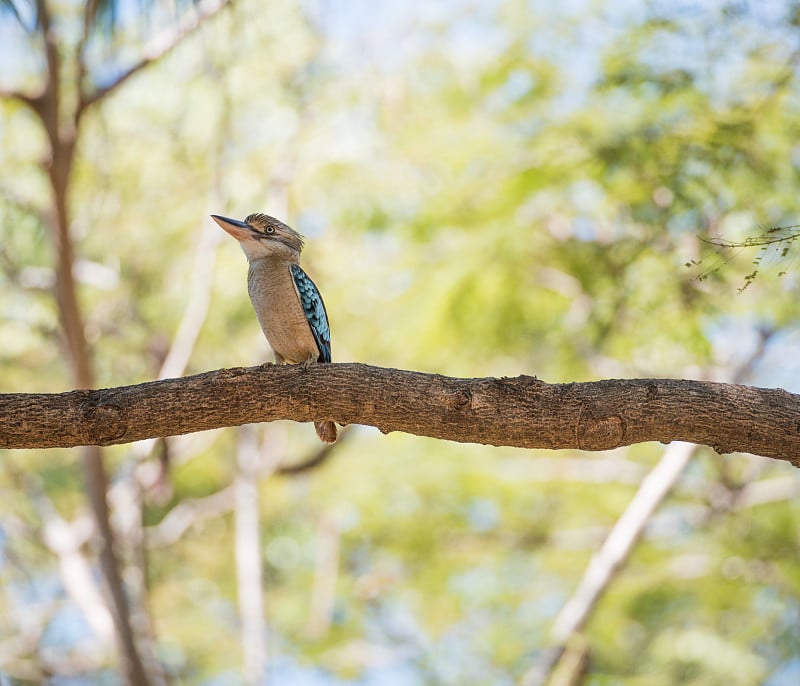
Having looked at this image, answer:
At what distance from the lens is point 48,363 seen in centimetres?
1655

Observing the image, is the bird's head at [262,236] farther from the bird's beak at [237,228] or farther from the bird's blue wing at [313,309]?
the bird's blue wing at [313,309]

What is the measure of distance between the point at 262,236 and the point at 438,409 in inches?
94.5

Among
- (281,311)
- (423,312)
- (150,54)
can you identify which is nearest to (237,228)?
(281,311)

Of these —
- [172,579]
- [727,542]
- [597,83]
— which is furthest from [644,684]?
[172,579]

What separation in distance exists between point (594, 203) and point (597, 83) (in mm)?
1373

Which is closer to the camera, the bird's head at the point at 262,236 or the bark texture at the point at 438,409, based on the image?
the bark texture at the point at 438,409

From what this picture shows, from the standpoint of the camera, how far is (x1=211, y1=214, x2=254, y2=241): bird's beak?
21.7ft

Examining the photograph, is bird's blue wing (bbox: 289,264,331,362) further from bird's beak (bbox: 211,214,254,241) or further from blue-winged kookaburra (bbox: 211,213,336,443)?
bird's beak (bbox: 211,214,254,241)

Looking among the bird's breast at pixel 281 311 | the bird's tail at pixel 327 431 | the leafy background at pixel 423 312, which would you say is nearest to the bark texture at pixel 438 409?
the bird's tail at pixel 327 431

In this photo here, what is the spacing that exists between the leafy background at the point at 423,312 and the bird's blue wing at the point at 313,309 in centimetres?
258

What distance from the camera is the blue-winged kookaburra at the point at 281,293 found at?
6.47m

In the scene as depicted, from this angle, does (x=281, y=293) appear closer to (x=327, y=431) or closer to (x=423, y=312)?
(x=327, y=431)

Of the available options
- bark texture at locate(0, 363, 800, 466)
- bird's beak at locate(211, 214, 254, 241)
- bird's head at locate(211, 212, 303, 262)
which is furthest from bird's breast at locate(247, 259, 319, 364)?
bark texture at locate(0, 363, 800, 466)

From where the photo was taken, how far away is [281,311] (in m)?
6.45
